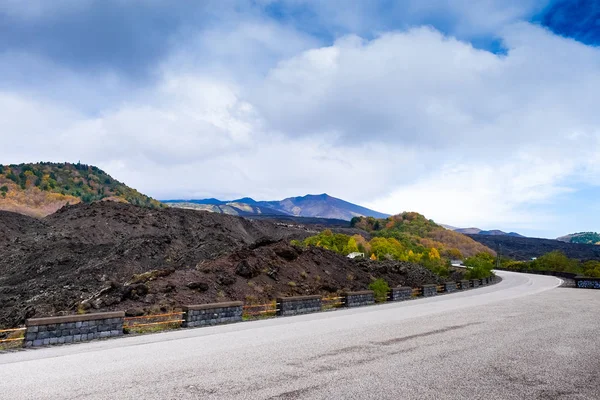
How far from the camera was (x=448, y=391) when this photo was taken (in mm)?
6582

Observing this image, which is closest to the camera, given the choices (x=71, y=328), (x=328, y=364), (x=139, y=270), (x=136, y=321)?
(x=328, y=364)

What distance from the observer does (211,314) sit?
48.7 ft

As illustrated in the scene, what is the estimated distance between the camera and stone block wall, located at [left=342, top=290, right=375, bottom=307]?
68.1ft

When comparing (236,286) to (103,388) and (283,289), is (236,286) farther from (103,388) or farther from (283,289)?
(103,388)

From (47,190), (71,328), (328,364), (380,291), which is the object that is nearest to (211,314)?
(71,328)

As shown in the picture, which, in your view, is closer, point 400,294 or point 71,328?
point 71,328

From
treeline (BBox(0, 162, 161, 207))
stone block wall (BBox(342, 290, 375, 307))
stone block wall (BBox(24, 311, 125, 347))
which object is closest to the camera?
stone block wall (BBox(24, 311, 125, 347))

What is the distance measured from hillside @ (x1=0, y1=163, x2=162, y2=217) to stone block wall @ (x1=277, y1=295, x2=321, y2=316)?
88565 mm

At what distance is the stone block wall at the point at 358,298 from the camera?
20766mm

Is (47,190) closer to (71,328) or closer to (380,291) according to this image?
(380,291)

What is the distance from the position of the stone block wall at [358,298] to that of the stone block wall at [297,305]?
261 centimetres

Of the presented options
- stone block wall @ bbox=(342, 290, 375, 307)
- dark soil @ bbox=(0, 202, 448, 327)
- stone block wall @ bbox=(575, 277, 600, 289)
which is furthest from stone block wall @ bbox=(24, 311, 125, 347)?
stone block wall @ bbox=(575, 277, 600, 289)

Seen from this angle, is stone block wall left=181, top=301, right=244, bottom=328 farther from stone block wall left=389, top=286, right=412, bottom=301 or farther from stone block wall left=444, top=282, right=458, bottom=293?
stone block wall left=444, top=282, right=458, bottom=293

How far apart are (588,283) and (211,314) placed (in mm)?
33673
